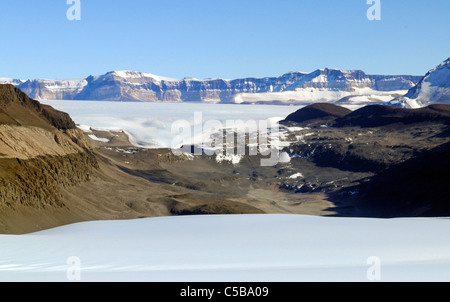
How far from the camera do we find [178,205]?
226 feet

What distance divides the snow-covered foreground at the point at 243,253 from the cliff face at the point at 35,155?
68.8ft

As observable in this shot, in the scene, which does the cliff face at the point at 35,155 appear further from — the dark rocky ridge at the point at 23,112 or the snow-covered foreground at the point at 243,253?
the snow-covered foreground at the point at 243,253

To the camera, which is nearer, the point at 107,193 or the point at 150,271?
the point at 150,271

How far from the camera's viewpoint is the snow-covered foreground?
16328 millimetres

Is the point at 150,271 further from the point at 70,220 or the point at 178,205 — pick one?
the point at 178,205

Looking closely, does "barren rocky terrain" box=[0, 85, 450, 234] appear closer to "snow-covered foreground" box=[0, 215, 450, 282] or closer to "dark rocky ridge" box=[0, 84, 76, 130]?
"dark rocky ridge" box=[0, 84, 76, 130]

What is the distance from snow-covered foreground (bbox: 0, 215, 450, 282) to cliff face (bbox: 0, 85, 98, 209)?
20976 mm

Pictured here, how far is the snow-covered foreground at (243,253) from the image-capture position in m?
16.3

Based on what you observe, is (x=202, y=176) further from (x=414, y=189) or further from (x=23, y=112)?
(x=23, y=112)

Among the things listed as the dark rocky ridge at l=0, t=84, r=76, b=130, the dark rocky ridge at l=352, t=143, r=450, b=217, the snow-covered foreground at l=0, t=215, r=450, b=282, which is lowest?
the dark rocky ridge at l=352, t=143, r=450, b=217

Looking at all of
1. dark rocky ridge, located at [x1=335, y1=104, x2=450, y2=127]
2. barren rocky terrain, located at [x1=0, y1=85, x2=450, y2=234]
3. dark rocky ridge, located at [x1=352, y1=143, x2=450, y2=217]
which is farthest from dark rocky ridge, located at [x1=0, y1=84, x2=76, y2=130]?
dark rocky ridge, located at [x1=335, y1=104, x2=450, y2=127]

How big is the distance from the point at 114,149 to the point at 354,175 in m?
49.5
